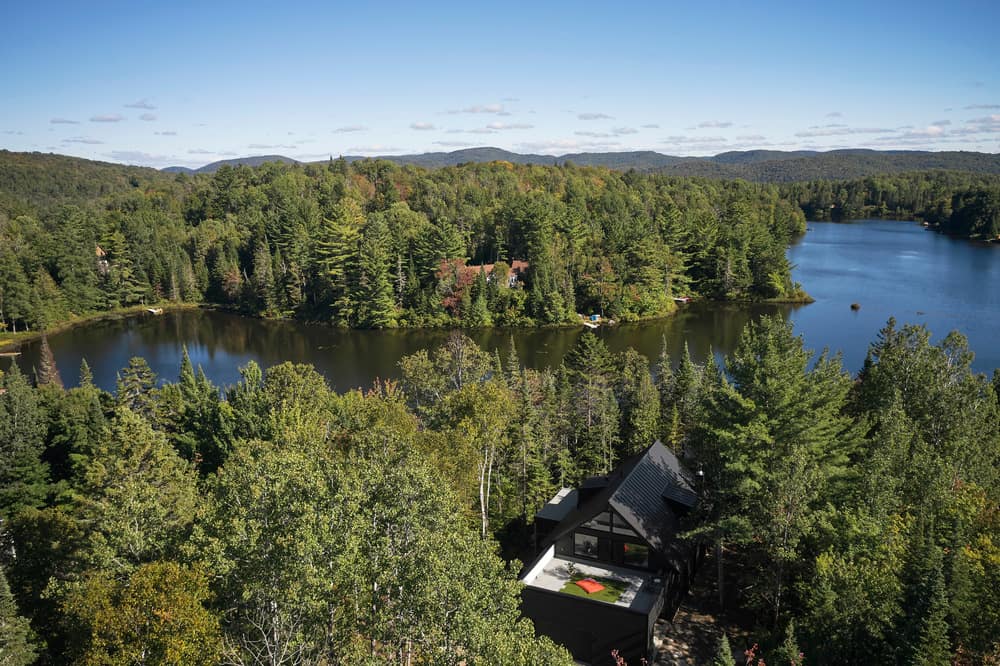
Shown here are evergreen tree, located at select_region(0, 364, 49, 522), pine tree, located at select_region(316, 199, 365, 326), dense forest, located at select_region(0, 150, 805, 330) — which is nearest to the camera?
evergreen tree, located at select_region(0, 364, 49, 522)

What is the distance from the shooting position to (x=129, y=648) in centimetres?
888

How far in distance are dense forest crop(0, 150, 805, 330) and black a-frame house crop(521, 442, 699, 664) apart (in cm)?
3896

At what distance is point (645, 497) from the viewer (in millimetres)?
17172

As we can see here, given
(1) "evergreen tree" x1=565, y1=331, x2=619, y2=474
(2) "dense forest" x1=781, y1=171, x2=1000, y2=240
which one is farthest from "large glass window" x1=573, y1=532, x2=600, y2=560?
(2) "dense forest" x1=781, y1=171, x2=1000, y2=240

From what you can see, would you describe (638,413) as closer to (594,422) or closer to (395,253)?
(594,422)

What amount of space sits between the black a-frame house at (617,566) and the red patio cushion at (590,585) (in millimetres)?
129

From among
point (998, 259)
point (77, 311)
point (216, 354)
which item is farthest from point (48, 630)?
point (998, 259)

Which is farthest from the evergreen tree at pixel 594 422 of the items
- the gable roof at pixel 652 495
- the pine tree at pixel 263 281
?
the pine tree at pixel 263 281

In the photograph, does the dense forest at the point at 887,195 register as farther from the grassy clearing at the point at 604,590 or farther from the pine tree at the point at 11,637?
the pine tree at the point at 11,637

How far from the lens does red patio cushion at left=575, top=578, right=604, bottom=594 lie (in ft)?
51.2

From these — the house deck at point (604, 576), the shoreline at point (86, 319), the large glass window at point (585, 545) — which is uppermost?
the large glass window at point (585, 545)

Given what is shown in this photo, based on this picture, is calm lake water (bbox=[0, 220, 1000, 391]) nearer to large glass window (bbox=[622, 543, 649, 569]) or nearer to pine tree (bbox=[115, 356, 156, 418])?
pine tree (bbox=[115, 356, 156, 418])

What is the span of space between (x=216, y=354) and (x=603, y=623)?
4400 cm

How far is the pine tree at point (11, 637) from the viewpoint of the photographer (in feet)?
35.7
